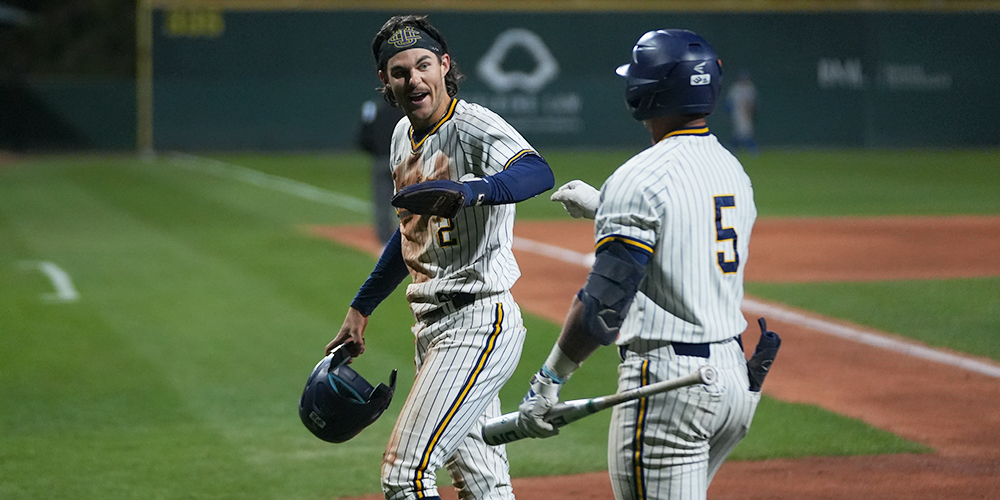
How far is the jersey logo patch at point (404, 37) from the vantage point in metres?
4.25

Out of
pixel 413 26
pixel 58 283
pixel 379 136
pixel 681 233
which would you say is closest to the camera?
pixel 681 233

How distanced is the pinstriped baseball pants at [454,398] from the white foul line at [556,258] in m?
5.26

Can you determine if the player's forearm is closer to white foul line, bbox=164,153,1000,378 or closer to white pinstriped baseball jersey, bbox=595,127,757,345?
white pinstriped baseball jersey, bbox=595,127,757,345

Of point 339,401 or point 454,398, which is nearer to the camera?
point 454,398

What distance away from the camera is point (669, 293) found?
3482 mm

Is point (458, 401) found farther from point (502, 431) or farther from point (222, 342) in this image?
point (222, 342)

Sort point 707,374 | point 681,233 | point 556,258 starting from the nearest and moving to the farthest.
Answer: point 707,374 → point 681,233 → point 556,258

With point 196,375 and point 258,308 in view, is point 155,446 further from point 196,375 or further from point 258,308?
point 258,308

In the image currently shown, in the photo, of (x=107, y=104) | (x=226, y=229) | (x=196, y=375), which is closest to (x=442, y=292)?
(x=196, y=375)

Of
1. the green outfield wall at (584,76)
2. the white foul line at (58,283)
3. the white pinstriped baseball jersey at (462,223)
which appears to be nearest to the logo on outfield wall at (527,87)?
the green outfield wall at (584,76)

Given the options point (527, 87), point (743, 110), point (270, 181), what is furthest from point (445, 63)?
point (527, 87)

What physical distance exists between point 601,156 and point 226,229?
54.2 feet

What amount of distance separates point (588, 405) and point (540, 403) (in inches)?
5.8

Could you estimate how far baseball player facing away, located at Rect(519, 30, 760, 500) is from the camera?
3389mm
